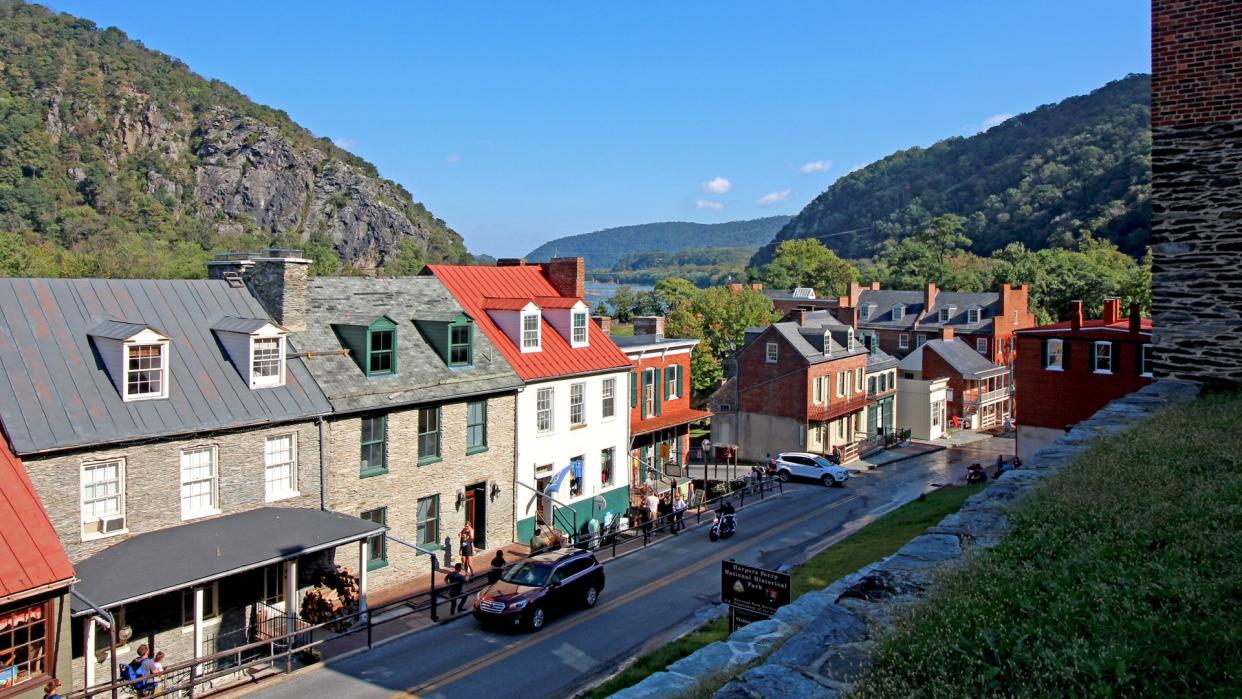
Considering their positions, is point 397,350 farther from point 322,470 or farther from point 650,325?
point 650,325

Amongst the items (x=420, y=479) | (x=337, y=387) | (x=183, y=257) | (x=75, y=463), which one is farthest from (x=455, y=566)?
(x=183, y=257)

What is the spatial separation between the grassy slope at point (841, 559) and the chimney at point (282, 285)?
13.8 metres

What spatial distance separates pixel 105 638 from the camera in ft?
57.5

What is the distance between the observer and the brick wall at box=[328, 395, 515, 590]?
23297 millimetres

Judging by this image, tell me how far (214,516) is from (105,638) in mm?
3392

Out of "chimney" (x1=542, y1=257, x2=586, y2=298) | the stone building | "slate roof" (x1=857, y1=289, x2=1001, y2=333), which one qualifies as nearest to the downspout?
the stone building

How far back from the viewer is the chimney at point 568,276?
36.1 meters

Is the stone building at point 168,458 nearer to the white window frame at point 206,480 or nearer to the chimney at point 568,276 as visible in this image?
the white window frame at point 206,480

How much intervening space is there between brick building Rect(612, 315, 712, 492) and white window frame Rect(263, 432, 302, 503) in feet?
52.1

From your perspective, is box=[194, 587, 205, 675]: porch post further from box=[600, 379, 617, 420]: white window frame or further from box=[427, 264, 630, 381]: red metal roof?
box=[600, 379, 617, 420]: white window frame

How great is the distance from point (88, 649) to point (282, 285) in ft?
35.1

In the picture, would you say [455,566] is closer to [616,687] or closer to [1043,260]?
[616,687]

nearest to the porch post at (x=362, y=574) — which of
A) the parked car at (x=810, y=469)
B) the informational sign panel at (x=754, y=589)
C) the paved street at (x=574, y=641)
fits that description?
the paved street at (x=574, y=641)

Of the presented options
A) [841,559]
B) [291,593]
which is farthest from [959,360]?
[291,593]
